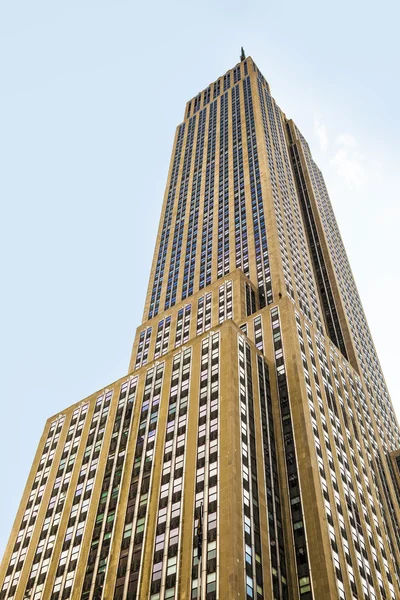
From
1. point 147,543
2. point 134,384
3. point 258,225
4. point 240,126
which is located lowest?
point 147,543

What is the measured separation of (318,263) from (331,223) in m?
27.0

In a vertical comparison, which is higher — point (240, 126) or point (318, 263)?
point (240, 126)

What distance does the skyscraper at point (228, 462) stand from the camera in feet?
219

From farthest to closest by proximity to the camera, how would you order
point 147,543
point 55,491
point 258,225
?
1. point 258,225
2. point 55,491
3. point 147,543

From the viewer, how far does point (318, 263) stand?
155m

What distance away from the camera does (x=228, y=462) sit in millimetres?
71250

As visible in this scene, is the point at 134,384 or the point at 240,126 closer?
the point at 134,384

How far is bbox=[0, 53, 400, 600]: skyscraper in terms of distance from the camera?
6681 centimetres

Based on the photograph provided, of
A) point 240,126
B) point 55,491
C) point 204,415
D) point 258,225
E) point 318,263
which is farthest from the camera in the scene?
point 240,126

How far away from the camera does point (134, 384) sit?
9838cm

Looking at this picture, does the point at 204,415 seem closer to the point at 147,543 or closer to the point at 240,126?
the point at 147,543

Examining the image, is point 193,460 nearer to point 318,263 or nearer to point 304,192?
point 318,263

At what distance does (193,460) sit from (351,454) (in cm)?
2762

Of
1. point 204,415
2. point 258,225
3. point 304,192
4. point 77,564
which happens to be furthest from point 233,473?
point 304,192
